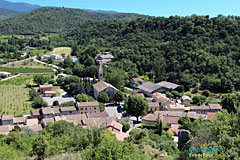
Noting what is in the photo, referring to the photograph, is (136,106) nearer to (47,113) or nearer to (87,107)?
(87,107)

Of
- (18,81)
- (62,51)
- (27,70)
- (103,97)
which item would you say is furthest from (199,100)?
(62,51)

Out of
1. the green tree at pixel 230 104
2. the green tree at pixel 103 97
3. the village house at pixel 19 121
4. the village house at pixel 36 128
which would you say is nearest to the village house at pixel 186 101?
the green tree at pixel 230 104

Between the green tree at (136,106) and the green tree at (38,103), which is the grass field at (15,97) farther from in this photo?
the green tree at (136,106)

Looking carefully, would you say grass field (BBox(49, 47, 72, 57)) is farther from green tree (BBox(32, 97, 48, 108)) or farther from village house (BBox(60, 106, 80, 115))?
village house (BBox(60, 106, 80, 115))

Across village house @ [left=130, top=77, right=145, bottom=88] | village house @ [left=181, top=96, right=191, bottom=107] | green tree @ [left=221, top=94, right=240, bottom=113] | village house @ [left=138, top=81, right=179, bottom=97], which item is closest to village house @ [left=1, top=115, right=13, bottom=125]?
village house @ [left=138, top=81, right=179, bottom=97]

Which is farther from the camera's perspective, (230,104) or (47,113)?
(230,104)
